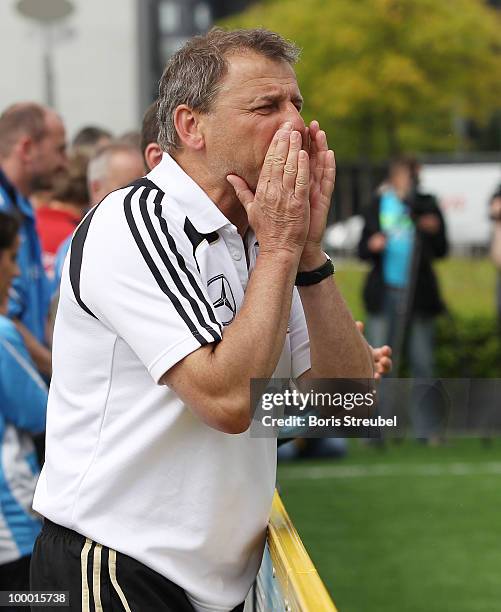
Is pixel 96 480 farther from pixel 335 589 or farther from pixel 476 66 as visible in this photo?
pixel 476 66

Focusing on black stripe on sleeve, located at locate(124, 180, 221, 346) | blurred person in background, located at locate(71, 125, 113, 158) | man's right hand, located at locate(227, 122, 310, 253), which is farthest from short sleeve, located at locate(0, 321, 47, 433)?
blurred person in background, located at locate(71, 125, 113, 158)

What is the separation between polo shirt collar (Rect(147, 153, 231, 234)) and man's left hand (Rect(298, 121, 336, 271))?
0.59 ft

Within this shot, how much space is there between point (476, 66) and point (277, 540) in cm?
2295

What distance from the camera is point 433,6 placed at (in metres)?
20.4

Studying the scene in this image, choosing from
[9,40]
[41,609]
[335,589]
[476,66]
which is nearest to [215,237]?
[41,609]

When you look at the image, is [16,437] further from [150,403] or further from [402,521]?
[402,521]

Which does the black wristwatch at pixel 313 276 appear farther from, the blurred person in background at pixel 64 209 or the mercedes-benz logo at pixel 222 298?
the blurred person in background at pixel 64 209

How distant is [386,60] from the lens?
71.9ft

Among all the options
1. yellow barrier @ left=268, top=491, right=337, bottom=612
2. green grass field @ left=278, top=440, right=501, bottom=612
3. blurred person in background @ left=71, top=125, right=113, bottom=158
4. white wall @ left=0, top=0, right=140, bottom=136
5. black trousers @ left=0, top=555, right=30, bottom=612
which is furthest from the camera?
white wall @ left=0, top=0, right=140, bottom=136

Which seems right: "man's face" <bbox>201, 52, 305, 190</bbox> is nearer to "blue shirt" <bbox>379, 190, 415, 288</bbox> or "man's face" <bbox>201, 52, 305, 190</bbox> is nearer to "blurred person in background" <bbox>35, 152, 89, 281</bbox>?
"blurred person in background" <bbox>35, 152, 89, 281</bbox>

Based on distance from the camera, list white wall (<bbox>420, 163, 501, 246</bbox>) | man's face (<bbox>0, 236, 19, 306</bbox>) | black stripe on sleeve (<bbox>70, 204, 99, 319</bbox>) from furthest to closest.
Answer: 1. white wall (<bbox>420, 163, 501, 246</bbox>)
2. man's face (<bbox>0, 236, 19, 306</bbox>)
3. black stripe on sleeve (<bbox>70, 204, 99, 319</bbox>)

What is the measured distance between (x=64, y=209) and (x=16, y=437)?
2237mm

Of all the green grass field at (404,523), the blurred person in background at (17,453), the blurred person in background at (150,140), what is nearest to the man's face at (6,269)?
the blurred person in background at (17,453)

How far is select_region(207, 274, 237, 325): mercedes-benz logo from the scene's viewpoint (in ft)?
6.94
